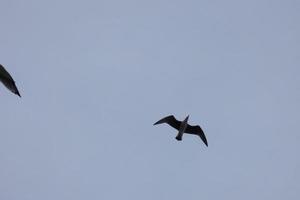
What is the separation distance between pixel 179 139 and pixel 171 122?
1.26 meters

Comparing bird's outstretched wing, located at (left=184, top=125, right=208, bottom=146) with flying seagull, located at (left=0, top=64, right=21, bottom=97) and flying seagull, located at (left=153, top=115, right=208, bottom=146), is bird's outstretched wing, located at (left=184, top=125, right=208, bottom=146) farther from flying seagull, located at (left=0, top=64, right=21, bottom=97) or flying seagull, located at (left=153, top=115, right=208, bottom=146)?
flying seagull, located at (left=0, top=64, right=21, bottom=97)

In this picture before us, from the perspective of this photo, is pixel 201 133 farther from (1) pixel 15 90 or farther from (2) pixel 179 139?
(1) pixel 15 90

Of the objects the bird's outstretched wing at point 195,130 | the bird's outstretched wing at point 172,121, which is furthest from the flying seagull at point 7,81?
the bird's outstretched wing at point 195,130

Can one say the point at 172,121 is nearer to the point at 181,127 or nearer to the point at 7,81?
the point at 181,127

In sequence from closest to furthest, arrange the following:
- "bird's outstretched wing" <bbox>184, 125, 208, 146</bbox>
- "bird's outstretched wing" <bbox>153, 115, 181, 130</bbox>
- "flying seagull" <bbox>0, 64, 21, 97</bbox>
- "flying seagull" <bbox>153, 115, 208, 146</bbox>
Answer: "flying seagull" <bbox>0, 64, 21, 97</bbox>, "flying seagull" <bbox>153, 115, 208, 146</bbox>, "bird's outstretched wing" <bbox>153, 115, 181, 130</bbox>, "bird's outstretched wing" <bbox>184, 125, 208, 146</bbox>

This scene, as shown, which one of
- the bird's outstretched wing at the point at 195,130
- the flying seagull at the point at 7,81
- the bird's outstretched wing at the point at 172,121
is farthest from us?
the bird's outstretched wing at the point at 195,130

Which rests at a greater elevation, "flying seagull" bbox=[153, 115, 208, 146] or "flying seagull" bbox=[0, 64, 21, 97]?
"flying seagull" bbox=[153, 115, 208, 146]

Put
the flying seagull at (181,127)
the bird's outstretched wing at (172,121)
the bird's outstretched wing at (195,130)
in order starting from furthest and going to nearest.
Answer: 1. the bird's outstretched wing at (195,130)
2. the bird's outstretched wing at (172,121)
3. the flying seagull at (181,127)

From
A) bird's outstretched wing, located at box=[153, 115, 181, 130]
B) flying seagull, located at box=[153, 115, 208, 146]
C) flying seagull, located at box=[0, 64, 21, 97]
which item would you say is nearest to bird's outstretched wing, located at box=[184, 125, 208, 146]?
flying seagull, located at box=[153, 115, 208, 146]

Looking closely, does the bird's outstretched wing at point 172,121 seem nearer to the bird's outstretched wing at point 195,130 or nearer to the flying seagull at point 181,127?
the flying seagull at point 181,127

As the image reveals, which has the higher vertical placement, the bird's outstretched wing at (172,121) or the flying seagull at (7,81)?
the bird's outstretched wing at (172,121)

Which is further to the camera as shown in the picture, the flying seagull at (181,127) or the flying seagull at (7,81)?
the flying seagull at (181,127)

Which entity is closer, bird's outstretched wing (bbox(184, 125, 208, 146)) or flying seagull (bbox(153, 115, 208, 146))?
flying seagull (bbox(153, 115, 208, 146))

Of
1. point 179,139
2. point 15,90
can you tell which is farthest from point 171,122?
point 15,90
